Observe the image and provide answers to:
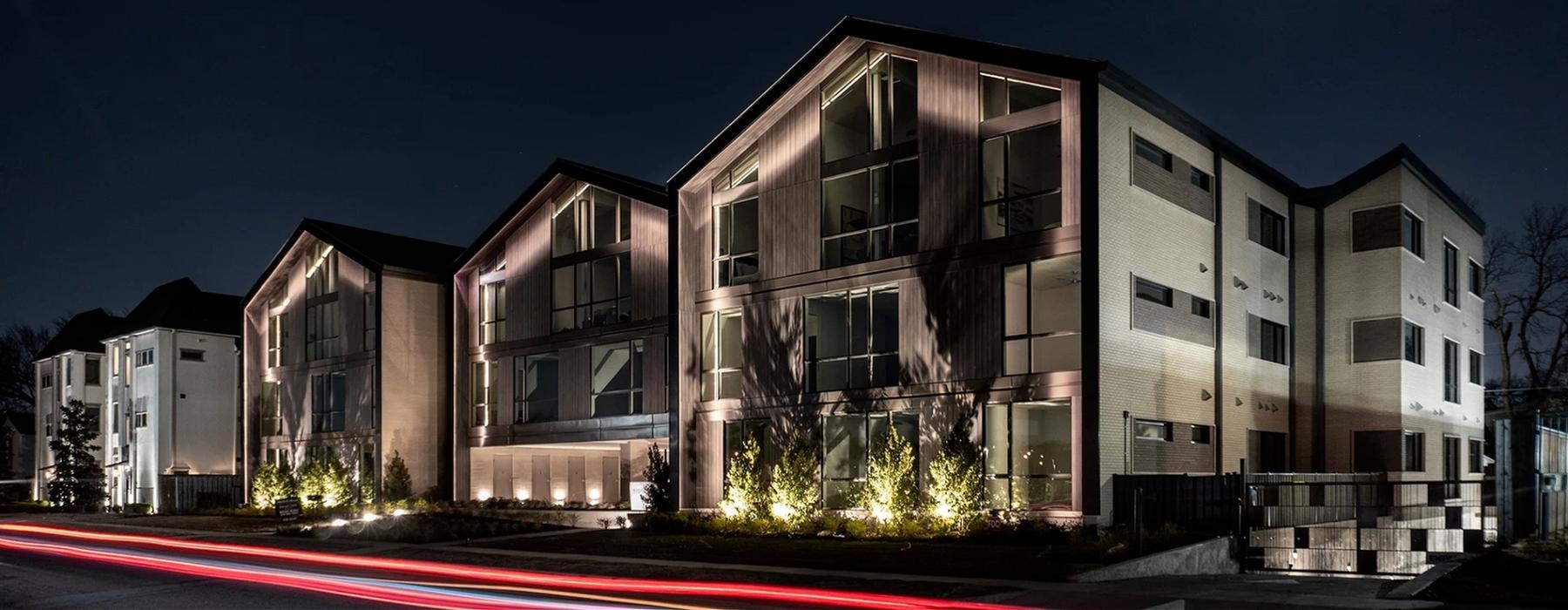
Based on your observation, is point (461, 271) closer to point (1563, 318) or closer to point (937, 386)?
point (937, 386)

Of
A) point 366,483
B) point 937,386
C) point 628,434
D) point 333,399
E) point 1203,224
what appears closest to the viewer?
point 937,386

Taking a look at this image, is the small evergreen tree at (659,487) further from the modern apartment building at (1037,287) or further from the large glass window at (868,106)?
the large glass window at (868,106)

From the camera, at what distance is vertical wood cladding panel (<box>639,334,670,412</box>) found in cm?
3388

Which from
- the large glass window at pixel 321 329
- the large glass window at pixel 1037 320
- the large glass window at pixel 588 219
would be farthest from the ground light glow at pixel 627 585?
the large glass window at pixel 321 329

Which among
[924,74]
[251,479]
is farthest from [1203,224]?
[251,479]

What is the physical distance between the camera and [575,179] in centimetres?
3662

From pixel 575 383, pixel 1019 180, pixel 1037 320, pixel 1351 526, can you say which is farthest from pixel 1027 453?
pixel 575 383

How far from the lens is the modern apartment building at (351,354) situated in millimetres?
40750

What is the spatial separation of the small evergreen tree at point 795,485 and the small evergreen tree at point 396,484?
1608 centimetres

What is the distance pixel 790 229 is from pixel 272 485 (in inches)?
948

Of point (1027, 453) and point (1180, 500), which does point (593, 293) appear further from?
point (1180, 500)

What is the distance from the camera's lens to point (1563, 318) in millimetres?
46875

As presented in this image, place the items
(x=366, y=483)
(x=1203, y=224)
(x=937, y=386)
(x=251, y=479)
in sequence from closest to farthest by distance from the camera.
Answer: (x=937, y=386), (x=1203, y=224), (x=366, y=483), (x=251, y=479)

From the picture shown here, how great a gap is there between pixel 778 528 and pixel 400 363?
745 inches
